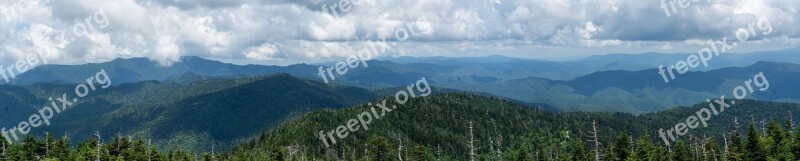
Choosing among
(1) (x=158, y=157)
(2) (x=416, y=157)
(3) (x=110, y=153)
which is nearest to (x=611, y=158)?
(2) (x=416, y=157)

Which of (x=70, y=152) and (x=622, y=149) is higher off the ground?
(x=622, y=149)

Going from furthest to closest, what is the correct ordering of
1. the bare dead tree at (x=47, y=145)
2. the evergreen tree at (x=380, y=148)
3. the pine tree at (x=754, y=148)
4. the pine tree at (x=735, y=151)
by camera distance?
the evergreen tree at (x=380, y=148)
the bare dead tree at (x=47, y=145)
the pine tree at (x=754, y=148)
the pine tree at (x=735, y=151)

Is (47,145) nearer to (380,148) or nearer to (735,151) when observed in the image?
(380,148)

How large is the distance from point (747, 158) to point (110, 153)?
100 m

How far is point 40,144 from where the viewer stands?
10694 centimetres

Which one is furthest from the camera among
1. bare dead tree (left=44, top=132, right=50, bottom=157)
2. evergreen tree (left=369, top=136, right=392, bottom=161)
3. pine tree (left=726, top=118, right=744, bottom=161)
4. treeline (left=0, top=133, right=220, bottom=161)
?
evergreen tree (left=369, top=136, right=392, bottom=161)

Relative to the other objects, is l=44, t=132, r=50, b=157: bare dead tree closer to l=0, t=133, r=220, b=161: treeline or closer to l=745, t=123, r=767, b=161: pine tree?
l=0, t=133, r=220, b=161: treeline

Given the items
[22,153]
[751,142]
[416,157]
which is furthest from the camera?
[416,157]

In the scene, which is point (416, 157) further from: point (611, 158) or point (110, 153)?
point (110, 153)

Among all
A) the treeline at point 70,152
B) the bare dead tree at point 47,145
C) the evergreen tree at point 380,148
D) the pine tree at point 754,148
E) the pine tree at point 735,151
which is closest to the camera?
the pine tree at point 735,151

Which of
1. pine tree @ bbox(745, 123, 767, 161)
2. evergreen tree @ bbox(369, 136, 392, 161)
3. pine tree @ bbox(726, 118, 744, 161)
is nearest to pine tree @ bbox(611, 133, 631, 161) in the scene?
pine tree @ bbox(726, 118, 744, 161)

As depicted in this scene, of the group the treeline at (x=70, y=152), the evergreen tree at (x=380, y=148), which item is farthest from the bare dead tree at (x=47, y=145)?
the evergreen tree at (x=380, y=148)

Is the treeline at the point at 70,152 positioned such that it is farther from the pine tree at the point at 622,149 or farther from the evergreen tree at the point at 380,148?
the pine tree at the point at 622,149

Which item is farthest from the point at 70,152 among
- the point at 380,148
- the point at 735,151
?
the point at 735,151
